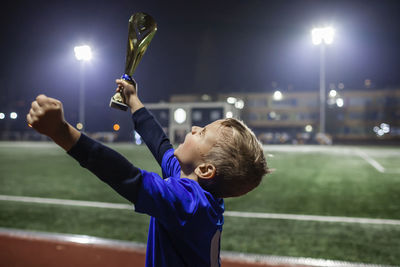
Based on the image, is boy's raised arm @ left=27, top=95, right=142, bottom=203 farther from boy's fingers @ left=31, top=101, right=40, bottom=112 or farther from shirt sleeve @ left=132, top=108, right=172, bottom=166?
shirt sleeve @ left=132, top=108, right=172, bottom=166

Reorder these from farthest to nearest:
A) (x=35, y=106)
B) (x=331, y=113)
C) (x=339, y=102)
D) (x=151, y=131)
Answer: (x=331, y=113) < (x=339, y=102) < (x=151, y=131) < (x=35, y=106)

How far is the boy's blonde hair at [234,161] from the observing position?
1.44 m

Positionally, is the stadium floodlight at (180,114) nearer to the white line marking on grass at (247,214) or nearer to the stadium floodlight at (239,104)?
the stadium floodlight at (239,104)

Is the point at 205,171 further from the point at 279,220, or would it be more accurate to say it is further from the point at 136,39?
the point at 279,220

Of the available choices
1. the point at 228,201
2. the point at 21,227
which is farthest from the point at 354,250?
the point at 21,227

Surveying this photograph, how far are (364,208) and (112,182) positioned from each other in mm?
7024

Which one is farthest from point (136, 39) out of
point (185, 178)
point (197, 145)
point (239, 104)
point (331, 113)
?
point (331, 113)

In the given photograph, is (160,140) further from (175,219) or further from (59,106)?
(59,106)

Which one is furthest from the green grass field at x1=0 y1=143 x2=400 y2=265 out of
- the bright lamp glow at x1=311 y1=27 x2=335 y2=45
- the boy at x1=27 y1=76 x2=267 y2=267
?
the bright lamp glow at x1=311 y1=27 x2=335 y2=45

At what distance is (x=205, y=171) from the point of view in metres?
1.46

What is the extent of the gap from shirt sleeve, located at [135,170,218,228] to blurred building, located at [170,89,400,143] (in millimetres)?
58646

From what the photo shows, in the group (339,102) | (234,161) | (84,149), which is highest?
(339,102)

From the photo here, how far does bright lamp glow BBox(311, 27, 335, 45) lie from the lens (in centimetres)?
2981

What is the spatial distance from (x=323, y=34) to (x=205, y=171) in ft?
104
